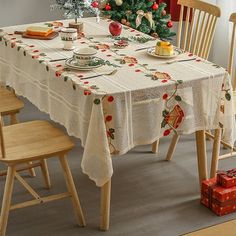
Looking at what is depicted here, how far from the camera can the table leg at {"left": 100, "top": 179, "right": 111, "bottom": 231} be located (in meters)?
2.80

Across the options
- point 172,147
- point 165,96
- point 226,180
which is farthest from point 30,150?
point 172,147

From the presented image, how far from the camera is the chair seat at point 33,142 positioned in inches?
107

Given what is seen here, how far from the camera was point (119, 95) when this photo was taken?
2648mm

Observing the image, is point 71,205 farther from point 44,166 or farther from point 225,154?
point 225,154

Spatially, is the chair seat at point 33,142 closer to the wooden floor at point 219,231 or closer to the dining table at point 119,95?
the dining table at point 119,95

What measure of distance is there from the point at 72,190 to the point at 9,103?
709 mm

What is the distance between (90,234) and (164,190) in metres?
0.61

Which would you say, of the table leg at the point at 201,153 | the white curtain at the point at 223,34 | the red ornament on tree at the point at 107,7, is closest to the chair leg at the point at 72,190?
the table leg at the point at 201,153

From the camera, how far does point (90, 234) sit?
2.90 metres

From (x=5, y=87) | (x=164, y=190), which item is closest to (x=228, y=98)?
(x=164, y=190)

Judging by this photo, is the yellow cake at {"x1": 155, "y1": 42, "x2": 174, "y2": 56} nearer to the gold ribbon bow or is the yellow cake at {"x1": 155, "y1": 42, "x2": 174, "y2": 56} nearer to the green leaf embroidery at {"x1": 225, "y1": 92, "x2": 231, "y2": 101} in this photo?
the green leaf embroidery at {"x1": 225, "y1": 92, "x2": 231, "y2": 101}

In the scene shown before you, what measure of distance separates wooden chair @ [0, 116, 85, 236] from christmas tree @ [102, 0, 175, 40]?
157 cm

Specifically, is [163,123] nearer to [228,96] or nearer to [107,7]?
[228,96]

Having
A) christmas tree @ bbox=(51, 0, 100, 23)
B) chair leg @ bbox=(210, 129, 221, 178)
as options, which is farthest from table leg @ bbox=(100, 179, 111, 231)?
christmas tree @ bbox=(51, 0, 100, 23)
